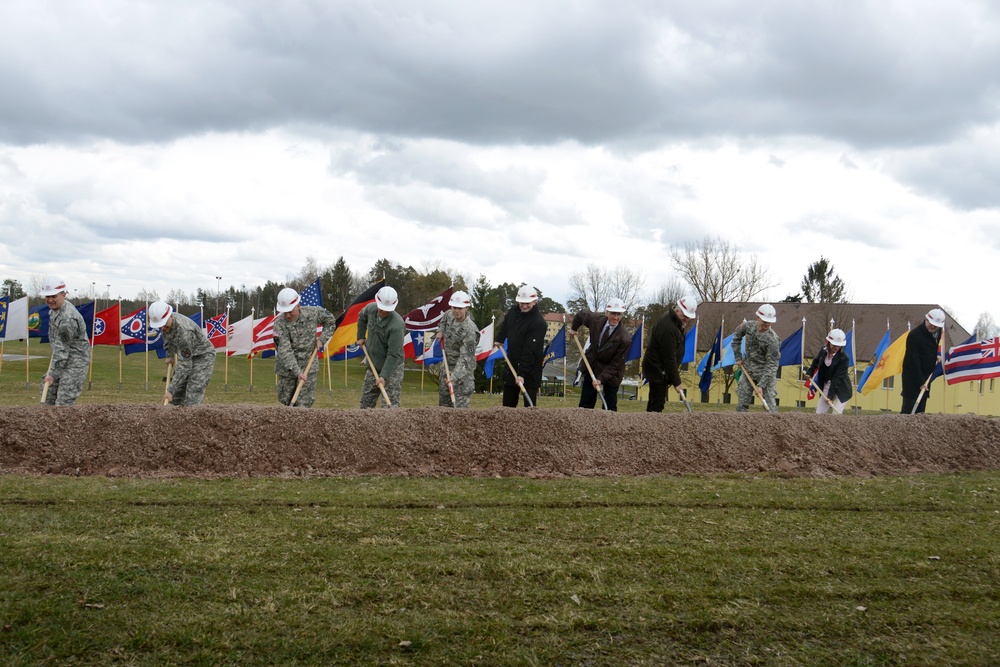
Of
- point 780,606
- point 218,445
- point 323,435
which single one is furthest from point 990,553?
point 218,445

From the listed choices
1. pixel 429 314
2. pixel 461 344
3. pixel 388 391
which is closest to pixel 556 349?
pixel 429 314

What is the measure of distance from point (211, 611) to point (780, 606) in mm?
3143

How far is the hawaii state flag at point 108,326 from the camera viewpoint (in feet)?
71.4

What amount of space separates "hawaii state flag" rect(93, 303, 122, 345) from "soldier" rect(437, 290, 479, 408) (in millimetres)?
13851

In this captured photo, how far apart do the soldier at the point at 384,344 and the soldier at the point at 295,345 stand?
627 mm

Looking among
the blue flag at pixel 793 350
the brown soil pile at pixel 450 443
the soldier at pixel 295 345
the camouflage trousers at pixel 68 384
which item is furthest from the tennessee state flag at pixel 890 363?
the camouflage trousers at pixel 68 384

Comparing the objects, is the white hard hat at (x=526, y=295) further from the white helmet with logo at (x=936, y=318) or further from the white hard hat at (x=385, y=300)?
the white helmet with logo at (x=936, y=318)

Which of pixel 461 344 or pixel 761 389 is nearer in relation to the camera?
pixel 461 344

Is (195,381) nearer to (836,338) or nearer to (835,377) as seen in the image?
(836,338)

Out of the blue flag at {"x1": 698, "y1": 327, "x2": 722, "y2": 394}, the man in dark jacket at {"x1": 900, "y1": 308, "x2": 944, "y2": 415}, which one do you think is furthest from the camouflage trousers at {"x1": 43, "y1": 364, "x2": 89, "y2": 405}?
the man in dark jacket at {"x1": 900, "y1": 308, "x2": 944, "y2": 415}

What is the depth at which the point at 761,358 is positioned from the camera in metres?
12.3

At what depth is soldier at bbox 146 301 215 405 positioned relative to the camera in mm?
10094

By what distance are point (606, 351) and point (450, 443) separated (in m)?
3.67

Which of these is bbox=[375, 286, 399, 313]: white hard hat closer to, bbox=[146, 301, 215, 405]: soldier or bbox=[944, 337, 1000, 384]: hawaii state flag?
bbox=[146, 301, 215, 405]: soldier
